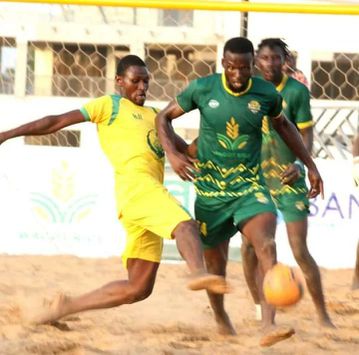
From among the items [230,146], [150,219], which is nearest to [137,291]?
[150,219]

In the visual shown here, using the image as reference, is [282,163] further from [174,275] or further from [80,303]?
[174,275]

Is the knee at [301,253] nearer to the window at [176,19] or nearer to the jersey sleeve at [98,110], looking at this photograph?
the jersey sleeve at [98,110]

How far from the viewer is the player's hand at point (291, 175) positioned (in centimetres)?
605

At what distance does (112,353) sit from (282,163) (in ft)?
5.87

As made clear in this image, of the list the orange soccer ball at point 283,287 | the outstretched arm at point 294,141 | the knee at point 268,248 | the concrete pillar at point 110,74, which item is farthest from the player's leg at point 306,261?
Answer: the concrete pillar at point 110,74

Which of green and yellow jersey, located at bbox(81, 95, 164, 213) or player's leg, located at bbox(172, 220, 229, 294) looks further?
green and yellow jersey, located at bbox(81, 95, 164, 213)

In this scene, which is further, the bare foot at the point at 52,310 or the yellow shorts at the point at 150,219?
the bare foot at the point at 52,310

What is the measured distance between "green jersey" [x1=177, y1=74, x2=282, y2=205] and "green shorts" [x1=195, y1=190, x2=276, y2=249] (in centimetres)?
3

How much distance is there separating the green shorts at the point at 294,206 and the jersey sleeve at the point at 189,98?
1205mm

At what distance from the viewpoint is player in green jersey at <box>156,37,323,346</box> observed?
5488 millimetres

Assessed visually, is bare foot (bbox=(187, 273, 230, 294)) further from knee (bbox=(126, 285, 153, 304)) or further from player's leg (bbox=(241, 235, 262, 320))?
player's leg (bbox=(241, 235, 262, 320))

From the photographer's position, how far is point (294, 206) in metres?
6.60

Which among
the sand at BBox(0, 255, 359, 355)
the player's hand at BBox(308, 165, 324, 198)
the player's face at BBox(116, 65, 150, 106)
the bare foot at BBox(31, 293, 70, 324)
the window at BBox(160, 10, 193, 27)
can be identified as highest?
the window at BBox(160, 10, 193, 27)

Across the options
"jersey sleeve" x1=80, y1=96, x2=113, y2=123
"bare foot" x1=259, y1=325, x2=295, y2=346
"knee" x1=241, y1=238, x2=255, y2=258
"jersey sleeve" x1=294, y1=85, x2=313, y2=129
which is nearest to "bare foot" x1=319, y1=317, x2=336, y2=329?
"knee" x1=241, y1=238, x2=255, y2=258
